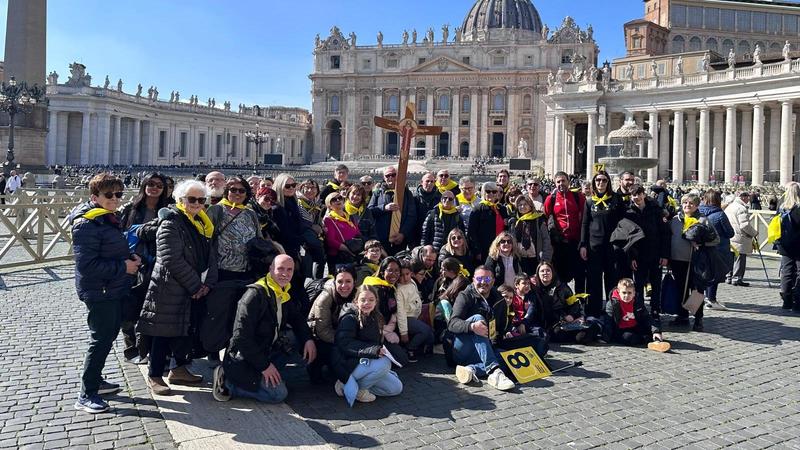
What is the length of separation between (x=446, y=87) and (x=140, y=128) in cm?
3850

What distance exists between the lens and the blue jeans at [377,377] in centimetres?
555

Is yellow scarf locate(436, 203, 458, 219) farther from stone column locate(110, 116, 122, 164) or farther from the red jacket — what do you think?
stone column locate(110, 116, 122, 164)

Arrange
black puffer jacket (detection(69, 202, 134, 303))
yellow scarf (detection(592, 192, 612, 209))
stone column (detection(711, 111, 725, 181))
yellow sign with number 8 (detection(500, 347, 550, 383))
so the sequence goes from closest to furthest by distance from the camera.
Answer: black puffer jacket (detection(69, 202, 134, 303)), yellow sign with number 8 (detection(500, 347, 550, 383)), yellow scarf (detection(592, 192, 612, 209)), stone column (detection(711, 111, 725, 181))

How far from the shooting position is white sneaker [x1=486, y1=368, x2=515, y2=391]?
5.89m

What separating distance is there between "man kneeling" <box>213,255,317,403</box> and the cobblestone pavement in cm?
23

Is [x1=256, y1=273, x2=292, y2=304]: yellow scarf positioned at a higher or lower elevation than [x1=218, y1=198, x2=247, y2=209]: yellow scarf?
lower

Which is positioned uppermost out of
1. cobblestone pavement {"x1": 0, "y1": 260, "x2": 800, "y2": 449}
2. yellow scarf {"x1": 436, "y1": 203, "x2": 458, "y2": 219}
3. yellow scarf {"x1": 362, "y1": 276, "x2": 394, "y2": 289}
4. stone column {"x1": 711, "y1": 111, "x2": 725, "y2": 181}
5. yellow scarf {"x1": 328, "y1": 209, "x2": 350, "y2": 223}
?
stone column {"x1": 711, "y1": 111, "x2": 725, "y2": 181}

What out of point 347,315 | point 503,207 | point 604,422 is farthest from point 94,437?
point 503,207

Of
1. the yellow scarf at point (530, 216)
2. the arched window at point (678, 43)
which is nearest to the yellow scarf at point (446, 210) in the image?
the yellow scarf at point (530, 216)

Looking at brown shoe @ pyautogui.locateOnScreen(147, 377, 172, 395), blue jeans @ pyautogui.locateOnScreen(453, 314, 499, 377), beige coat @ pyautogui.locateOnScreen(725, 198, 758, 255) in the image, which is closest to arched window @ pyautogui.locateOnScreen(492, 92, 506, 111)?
beige coat @ pyautogui.locateOnScreen(725, 198, 758, 255)

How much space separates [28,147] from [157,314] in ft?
91.0

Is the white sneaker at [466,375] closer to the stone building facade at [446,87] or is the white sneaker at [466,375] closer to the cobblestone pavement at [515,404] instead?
the cobblestone pavement at [515,404]

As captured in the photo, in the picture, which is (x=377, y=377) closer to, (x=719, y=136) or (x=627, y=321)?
(x=627, y=321)

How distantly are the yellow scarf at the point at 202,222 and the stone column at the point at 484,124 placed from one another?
7822 centimetres
